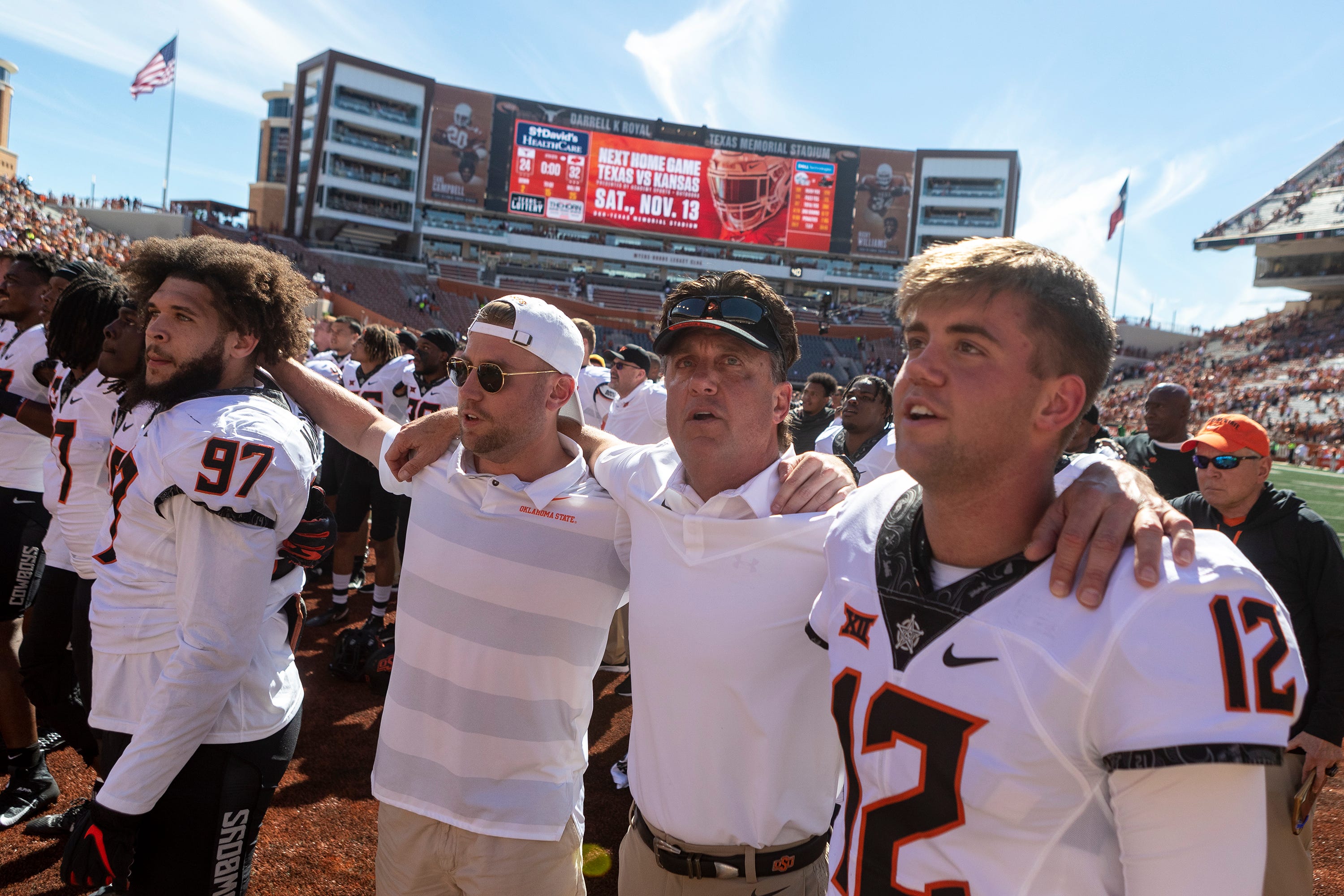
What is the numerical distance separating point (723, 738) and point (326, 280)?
43.4 meters

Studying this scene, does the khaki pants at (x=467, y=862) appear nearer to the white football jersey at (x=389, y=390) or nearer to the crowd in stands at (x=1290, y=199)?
the white football jersey at (x=389, y=390)

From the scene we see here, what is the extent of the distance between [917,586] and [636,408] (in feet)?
18.4

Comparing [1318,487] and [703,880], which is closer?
[703,880]

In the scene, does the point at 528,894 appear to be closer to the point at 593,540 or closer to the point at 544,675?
the point at 544,675

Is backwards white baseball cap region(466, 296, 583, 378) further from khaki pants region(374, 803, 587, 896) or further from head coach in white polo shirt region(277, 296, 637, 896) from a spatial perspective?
khaki pants region(374, 803, 587, 896)

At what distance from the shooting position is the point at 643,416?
692 centimetres

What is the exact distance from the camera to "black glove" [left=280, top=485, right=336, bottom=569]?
7.95 ft

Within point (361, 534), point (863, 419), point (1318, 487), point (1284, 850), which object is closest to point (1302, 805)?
point (1284, 850)

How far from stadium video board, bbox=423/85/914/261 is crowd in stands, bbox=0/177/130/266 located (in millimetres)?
22443

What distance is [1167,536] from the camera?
125cm

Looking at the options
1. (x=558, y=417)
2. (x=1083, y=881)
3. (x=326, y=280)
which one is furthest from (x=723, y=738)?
(x=326, y=280)

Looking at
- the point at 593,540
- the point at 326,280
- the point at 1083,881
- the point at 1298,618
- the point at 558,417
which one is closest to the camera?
the point at 1083,881

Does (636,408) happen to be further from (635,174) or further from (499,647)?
(635,174)

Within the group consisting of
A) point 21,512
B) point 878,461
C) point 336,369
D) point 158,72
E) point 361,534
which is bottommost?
point 361,534
